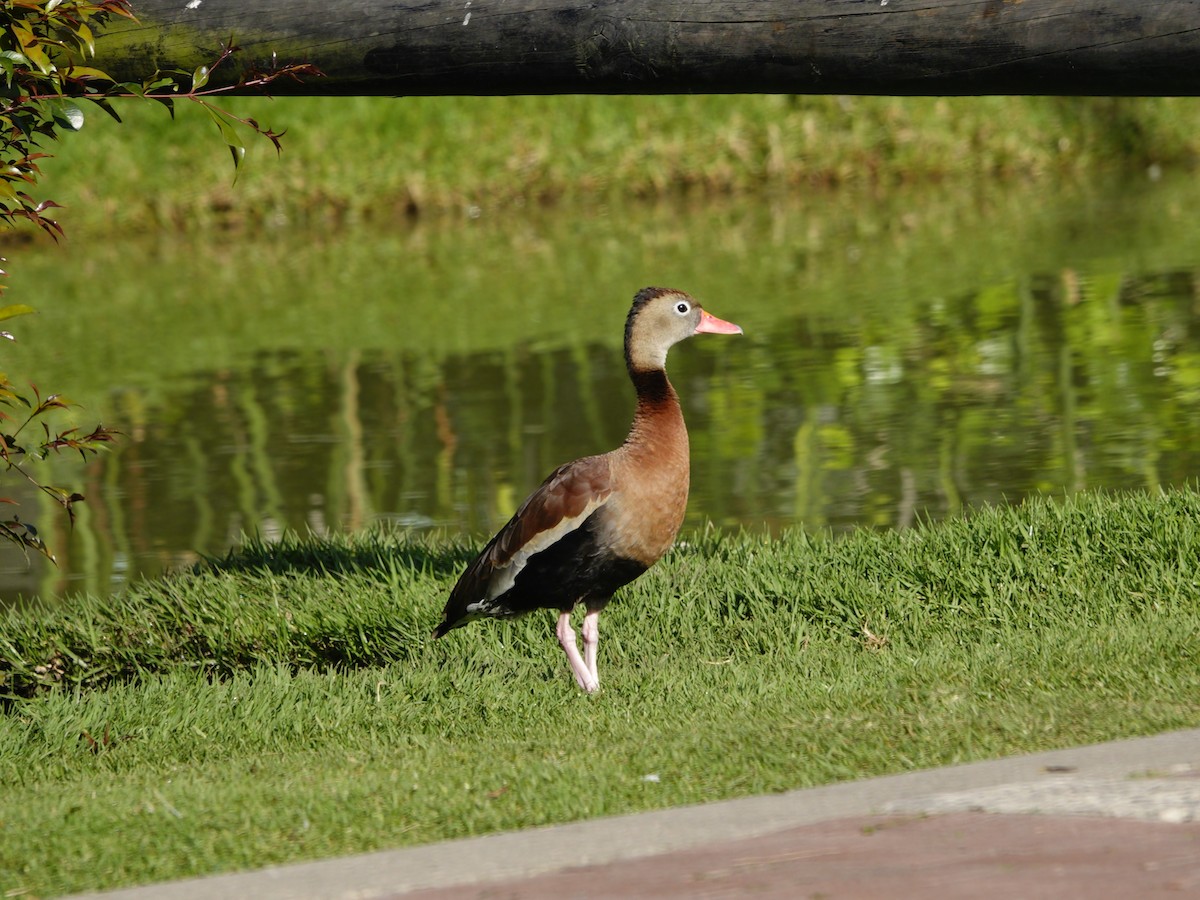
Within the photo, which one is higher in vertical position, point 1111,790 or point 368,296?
point 368,296

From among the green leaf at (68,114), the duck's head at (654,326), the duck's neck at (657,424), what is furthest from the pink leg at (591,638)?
the green leaf at (68,114)

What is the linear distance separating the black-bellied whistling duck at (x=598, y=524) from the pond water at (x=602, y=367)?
261 centimetres

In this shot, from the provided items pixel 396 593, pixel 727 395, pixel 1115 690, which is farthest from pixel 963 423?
pixel 1115 690

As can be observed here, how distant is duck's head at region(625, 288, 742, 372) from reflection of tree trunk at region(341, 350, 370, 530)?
11.5ft

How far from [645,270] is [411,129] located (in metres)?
7.75

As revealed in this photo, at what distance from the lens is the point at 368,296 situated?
17922 millimetres

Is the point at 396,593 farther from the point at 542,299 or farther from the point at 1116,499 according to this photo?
the point at 542,299

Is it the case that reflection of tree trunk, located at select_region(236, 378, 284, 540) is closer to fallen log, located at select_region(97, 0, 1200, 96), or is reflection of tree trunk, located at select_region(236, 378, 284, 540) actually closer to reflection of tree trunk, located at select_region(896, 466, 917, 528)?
reflection of tree trunk, located at select_region(896, 466, 917, 528)

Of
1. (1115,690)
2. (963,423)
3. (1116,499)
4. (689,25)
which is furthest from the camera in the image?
(963,423)

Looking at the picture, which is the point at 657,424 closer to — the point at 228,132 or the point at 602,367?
the point at 228,132

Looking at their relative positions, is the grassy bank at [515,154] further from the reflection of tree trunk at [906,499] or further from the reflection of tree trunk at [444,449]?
the reflection of tree trunk at [906,499]

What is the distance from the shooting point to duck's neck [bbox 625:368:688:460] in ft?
19.8

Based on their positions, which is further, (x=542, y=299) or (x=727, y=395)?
(x=542, y=299)

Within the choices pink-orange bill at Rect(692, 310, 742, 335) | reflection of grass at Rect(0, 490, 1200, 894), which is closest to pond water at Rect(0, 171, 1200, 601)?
reflection of grass at Rect(0, 490, 1200, 894)
